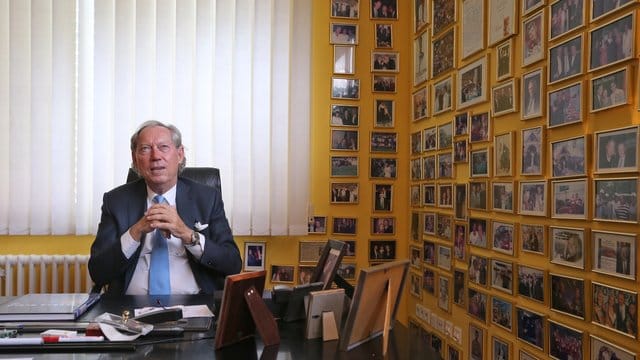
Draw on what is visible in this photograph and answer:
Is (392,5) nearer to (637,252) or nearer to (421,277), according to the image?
(421,277)

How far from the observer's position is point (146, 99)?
321 centimetres

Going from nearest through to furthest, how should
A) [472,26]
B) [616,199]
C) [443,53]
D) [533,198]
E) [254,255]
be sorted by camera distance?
[616,199] → [533,198] → [472,26] → [443,53] → [254,255]

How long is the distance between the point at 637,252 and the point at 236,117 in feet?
7.44

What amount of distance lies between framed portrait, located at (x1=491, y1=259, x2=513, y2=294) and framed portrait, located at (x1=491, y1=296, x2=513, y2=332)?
0.16 feet

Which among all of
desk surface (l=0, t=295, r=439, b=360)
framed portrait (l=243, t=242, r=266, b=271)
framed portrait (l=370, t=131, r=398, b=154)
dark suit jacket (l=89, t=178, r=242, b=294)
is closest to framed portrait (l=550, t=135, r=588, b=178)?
desk surface (l=0, t=295, r=439, b=360)

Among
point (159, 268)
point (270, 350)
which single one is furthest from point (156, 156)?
point (270, 350)

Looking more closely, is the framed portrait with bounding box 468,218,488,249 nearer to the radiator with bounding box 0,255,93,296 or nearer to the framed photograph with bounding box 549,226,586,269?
the framed photograph with bounding box 549,226,586,269

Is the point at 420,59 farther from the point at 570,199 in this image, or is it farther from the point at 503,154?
the point at 570,199

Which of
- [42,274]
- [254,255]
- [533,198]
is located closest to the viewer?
[533,198]

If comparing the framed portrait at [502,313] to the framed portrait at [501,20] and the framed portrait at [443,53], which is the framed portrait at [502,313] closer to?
the framed portrait at [501,20]

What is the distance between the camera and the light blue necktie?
6.81 feet

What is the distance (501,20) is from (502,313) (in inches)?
44.4

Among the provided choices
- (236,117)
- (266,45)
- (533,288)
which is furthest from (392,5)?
(533,288)

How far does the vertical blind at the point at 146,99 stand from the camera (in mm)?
3133
